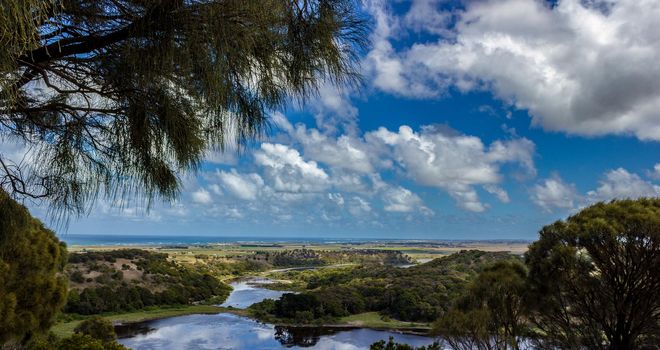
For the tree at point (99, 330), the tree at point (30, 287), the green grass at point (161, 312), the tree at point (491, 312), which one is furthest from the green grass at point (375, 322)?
the tree at point (30, 287)

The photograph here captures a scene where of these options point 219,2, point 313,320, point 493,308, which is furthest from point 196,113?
point 313,320

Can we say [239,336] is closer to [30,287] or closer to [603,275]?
[30,287]

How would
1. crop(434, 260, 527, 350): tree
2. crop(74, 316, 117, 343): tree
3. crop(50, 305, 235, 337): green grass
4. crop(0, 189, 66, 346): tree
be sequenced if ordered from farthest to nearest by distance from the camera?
crop(50, 305, 235, 337): green grass, crop(74, 316, 117, 343): tree, crop(434, 260, 527, 350): tree, crop(0, 189, 66, 346): tree

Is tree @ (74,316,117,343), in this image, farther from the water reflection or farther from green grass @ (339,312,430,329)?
green grass @ (339,312,430,329)

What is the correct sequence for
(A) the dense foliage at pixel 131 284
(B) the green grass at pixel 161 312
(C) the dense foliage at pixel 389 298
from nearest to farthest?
1. (B) the green grass at pixel 161 312
2. (C) the dense foliage at pixel 389 298
3. (A) the dense foliage at pixel 131 284

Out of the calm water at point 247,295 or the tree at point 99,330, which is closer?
the tree at point 99,330

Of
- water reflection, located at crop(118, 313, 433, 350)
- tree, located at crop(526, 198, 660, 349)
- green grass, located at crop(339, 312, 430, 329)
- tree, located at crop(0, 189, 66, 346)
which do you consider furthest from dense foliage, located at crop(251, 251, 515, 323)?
tree, located at crop(0, 189, 66, 346)

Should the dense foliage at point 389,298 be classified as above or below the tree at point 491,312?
below

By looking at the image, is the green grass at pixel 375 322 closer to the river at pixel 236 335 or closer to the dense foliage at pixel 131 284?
the river at pixel 236 335
